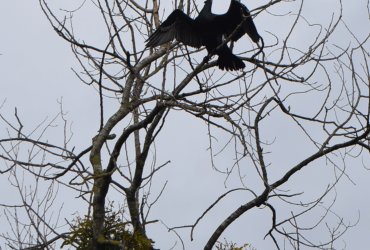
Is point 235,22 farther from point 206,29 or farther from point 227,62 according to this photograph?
point 227,62

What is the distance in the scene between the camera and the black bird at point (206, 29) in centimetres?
543

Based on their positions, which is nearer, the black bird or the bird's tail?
the bird's tail

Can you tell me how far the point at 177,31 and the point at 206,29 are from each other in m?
0.29

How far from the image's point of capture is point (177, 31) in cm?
554

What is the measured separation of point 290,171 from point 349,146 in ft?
1.26

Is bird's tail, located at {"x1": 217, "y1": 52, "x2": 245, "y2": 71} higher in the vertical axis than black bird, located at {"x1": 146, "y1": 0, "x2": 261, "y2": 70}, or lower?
lower

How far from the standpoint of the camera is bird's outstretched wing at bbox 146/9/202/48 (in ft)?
17.8

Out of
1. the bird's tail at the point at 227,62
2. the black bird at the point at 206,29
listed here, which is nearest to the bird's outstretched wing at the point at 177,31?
the black bird at the point at 206,29

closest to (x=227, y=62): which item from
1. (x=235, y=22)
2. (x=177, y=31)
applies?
(x=177, y=31)

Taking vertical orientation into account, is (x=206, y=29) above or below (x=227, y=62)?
above

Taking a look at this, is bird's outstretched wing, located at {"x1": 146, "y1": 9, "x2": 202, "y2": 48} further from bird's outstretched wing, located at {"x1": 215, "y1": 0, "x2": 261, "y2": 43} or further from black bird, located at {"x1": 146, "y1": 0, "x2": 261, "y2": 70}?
bird's outstretched wing, located at {"x1": 215, "y1": 0, "x2": 261, "y2": 43}

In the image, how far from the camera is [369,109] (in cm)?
414

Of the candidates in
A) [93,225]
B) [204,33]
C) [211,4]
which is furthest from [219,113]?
[211,4]

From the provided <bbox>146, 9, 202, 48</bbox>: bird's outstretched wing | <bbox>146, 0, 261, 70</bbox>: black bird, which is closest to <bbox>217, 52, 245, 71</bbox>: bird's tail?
<bbox>146, 0, 261, 70</bbox>: black bird
